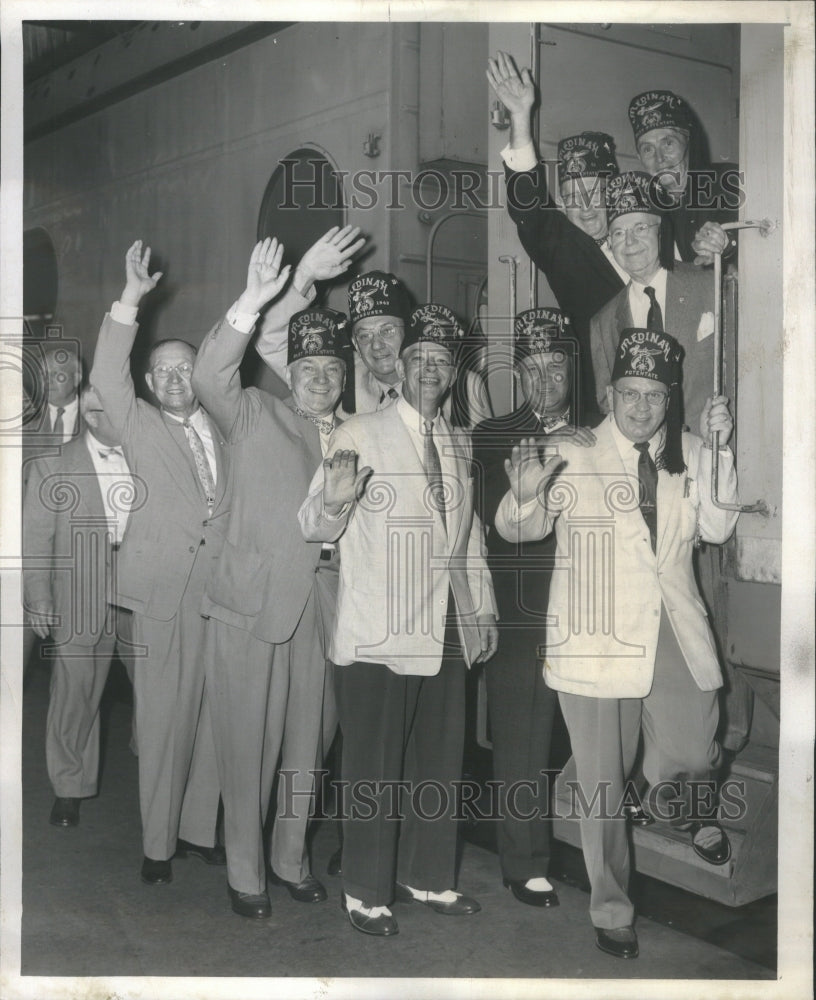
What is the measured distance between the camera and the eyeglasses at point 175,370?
395 centimetres

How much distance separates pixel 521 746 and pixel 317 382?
55.7 inches

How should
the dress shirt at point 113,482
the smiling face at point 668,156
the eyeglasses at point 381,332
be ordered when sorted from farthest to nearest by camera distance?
1. the dress shirt at point 113,482
2. the eyeglasses at point 381,332
3. the smiling face at point 668,156

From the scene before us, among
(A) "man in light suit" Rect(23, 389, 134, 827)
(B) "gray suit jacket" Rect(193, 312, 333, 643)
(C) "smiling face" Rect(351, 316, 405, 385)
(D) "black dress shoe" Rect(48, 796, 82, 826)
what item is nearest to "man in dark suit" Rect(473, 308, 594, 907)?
(C) "smiling face" Rect(351, 316, 405, 385)

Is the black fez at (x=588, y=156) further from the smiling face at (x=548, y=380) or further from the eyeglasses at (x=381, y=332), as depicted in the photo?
the eyeglasses at (x=381, y=332)

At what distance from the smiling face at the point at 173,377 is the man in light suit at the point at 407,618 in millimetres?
553

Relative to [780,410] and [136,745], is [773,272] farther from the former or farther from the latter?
[136,745]

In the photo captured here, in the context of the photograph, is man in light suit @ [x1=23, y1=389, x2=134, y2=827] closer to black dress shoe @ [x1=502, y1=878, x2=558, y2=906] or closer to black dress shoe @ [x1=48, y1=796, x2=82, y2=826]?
black dress shoe @ [x1=48, y1=796, x2=82, y2=826]

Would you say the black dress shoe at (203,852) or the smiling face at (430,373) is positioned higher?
the smiling face at (430,373)

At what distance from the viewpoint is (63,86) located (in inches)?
159

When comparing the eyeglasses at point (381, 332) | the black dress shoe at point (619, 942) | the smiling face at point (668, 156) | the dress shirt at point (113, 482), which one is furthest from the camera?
the dress shirt at point (113, 482)

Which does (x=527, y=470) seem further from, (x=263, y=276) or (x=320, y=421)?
(x=263, y=276)

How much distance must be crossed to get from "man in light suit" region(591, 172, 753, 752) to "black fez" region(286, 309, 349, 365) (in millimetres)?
853

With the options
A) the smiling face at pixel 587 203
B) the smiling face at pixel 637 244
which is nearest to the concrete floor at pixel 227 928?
the smiling face at pixel 637 244

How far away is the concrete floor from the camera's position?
371cm
